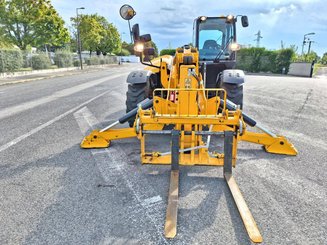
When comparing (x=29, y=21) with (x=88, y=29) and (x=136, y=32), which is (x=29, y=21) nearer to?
(x=88, y=29)

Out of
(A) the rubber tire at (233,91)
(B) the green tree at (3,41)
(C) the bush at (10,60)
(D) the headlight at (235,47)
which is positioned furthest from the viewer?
(B) the green tree at (3,41)

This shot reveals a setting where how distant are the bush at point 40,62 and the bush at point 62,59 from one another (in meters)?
3.88

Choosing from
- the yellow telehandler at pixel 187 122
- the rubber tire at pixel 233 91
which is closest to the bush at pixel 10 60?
the yellow telehandler at pixel 187 122

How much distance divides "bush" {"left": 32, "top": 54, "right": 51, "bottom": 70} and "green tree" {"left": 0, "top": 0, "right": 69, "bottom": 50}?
10.3 feet

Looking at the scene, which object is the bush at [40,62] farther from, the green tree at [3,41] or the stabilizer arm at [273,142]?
the stabilizer arm at [273,142]

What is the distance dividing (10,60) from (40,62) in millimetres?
4524

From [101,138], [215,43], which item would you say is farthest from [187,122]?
[215,43]

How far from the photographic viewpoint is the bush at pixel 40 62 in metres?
24.5

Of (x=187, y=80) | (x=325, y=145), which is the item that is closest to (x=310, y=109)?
(x=325, y=145)

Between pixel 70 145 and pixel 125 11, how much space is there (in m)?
2.51

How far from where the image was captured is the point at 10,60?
67.6ft

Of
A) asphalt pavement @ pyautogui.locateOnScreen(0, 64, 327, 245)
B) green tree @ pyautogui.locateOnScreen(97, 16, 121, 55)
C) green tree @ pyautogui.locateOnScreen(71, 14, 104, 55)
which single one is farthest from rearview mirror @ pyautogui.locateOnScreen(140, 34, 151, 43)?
green tree @ pyautogui.locateOnScreen(97, 16, 121, 55)

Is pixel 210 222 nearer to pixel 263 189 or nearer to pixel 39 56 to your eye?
pixel 263 189

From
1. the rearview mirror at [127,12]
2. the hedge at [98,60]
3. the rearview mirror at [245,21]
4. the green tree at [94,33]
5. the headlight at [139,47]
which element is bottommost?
the hedge at [98,60]
